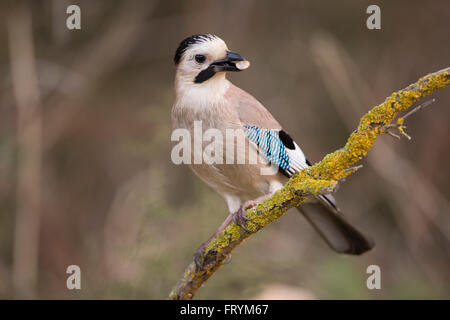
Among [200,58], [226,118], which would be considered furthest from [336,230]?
[200,58]

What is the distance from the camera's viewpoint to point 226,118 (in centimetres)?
306

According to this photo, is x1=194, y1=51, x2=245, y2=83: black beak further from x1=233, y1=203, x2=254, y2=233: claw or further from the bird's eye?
x1=233, y1=203, x2=254, y2=233: claw

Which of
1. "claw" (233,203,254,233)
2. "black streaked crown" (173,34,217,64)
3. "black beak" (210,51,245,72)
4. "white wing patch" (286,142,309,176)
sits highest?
"black streaked crown" (173,34,217,64)

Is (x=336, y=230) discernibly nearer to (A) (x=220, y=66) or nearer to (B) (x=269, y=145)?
(B) (x=269, y=145)

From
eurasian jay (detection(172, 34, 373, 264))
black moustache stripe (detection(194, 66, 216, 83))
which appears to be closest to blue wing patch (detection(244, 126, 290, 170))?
eurasian jay (detection(172, 34, 373, 264))

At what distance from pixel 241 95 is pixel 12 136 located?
289cm

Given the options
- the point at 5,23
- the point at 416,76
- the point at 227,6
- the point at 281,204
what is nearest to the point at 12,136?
the point at 5,23

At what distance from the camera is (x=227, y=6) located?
19.2ft

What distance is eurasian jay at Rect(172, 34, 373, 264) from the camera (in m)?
3.00

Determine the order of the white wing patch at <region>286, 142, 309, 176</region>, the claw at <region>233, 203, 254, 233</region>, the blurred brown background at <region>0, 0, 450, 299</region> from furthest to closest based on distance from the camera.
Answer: the blurred brown background at <region>0, 0, 450, 299</region>, the white wing patch at <region>286, 142, 309, 176</region>, the claw at <region>233, 203, 254, 233</region>

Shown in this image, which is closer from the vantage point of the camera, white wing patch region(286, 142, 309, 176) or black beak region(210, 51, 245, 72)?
black beak region(210, 51, 245, 72)

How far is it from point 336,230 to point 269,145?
29.8 inches

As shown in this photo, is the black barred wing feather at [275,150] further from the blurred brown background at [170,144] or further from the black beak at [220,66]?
the blurred brown background at [170,144]

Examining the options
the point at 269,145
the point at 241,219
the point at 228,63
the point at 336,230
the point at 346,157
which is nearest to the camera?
the point at 346,157
